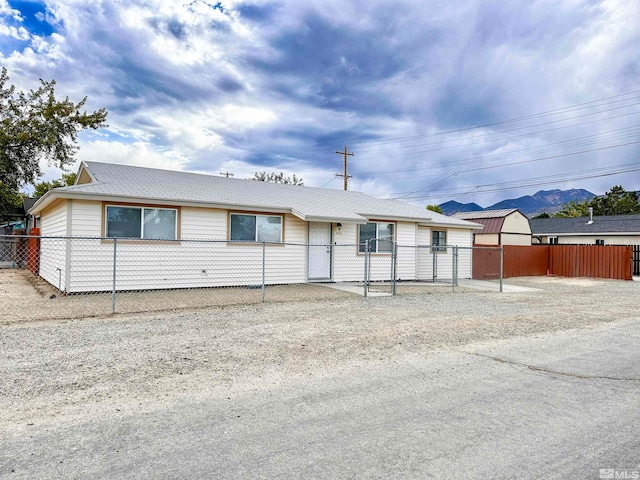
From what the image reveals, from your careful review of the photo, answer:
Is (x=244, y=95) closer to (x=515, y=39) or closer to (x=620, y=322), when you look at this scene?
(x=515, y=39)

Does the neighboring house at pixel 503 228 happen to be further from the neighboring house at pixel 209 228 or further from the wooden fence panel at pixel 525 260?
the neighboring house at pixel 209 228

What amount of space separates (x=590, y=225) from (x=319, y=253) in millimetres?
25790

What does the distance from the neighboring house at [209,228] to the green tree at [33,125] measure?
A: 1104 cm

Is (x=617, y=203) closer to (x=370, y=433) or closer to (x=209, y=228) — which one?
(x=209, y=228)

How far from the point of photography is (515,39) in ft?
50.9

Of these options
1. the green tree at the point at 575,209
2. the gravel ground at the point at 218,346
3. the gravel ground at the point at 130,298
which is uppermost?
the green tree at the point at 575,209

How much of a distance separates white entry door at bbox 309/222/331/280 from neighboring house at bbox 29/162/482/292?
37 millimetres

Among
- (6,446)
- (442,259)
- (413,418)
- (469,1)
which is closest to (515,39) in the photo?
(469,1)

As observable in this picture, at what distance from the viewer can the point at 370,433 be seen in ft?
10.4

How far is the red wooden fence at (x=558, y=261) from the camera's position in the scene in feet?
63.1

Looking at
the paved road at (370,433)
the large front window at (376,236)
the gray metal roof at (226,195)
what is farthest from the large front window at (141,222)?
the paved road at (370,433)

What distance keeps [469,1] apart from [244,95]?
365 inches

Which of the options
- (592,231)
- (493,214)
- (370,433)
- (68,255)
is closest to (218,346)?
(370,433)

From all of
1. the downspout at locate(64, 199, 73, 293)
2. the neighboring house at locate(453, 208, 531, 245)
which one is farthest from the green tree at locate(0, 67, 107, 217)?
the neighboring house at locate(453, 208, 531, 245)
